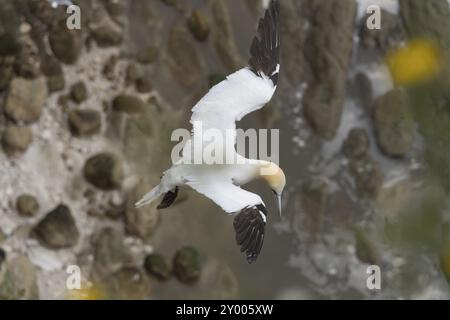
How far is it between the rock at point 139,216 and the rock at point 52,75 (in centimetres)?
47

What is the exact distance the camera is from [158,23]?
2578 millimetres

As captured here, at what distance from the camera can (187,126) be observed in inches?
101

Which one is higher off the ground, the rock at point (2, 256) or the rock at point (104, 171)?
the rock at point (104, 171)

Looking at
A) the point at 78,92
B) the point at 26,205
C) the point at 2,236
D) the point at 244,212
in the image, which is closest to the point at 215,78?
the point at 78,92

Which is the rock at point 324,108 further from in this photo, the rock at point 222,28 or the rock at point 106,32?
the rock at point 106,32

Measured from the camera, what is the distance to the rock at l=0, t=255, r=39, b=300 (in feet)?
7.63

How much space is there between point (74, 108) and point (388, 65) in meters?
1.24

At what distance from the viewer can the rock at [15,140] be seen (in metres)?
2.39

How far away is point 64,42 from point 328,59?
102cm

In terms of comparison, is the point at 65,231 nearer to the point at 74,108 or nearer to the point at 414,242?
the point at 74,108

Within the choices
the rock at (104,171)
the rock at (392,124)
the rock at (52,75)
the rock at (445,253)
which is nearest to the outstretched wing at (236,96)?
the rock at (104,171)

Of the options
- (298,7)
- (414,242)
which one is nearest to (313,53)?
(298,7)

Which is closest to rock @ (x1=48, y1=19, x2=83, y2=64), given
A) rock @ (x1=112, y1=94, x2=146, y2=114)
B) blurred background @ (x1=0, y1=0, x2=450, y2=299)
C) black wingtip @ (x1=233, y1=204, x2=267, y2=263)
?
blurred background @ (x1=0, y1=0, x2=450, y2=299)

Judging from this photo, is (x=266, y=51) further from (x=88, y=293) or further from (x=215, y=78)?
(x=88, y=293)
